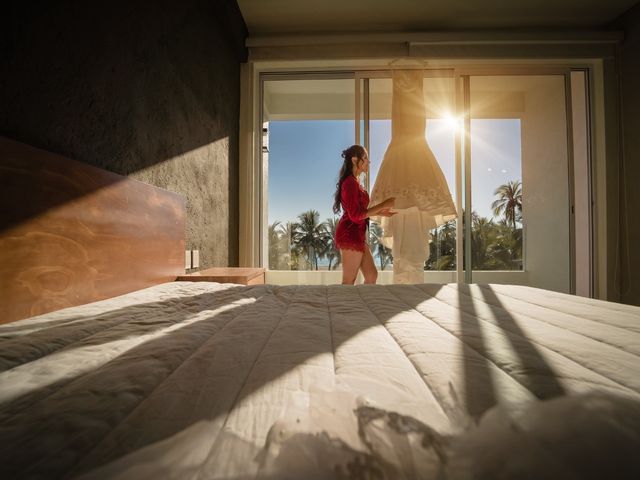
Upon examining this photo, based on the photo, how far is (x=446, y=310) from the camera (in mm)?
795

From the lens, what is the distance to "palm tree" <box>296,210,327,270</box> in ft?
9.87

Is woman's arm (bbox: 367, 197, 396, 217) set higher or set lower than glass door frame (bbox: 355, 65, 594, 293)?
lower

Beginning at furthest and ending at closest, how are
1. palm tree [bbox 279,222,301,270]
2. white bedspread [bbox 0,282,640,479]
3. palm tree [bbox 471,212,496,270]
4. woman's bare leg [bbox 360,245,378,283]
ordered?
1. palm tree [bbox 279,222,301,270]
2. palm tree [bbox 471,212,496,270]
3. woman's bare leg [bbox 360,245,378,283]
4. white bedspread [bbox 0,282,640,479]

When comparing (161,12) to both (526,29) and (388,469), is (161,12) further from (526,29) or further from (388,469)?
(526,29)

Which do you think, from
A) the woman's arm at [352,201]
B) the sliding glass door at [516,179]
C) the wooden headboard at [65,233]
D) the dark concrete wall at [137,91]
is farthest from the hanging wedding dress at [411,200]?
the wooden headboard at [65,233]

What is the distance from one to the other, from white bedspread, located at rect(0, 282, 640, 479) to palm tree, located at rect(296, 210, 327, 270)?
2325mm

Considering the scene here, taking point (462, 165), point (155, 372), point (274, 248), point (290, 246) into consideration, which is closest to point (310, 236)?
point (290, 246)

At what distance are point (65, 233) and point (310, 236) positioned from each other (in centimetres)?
229

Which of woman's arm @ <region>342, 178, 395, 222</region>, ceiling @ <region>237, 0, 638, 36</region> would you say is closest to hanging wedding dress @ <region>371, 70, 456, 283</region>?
woman's arm @ <region>342, 178, 395, 222</region>

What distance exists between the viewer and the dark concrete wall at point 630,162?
8.42 feet

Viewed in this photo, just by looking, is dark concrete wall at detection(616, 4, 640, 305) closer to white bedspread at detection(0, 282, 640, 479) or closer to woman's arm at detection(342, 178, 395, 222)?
woman's arm at detection(342, 178, 395, 222)

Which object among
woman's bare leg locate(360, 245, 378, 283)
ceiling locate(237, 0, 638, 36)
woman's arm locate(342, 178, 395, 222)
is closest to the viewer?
woman's arm locate(342, 178, 395, 222)

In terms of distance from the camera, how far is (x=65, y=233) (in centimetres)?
84

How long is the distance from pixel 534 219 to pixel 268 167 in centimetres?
282
